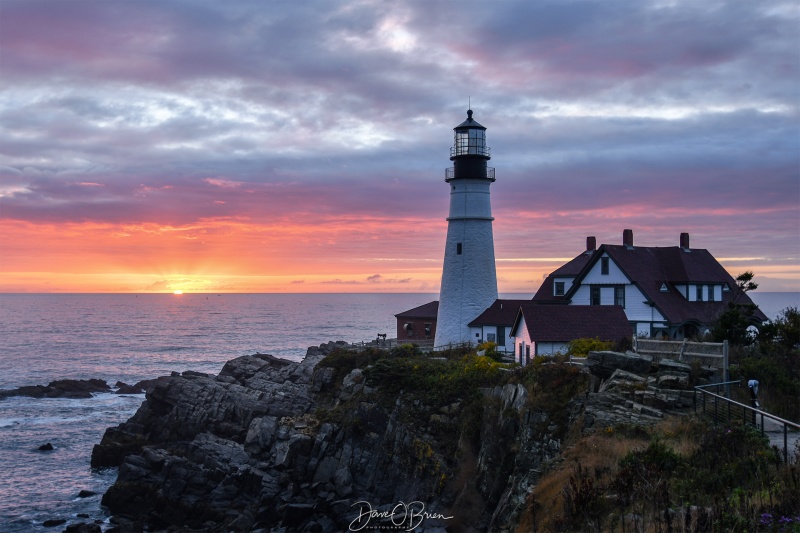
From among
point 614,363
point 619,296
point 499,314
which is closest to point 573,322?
point 619,296

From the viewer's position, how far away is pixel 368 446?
29.6 m

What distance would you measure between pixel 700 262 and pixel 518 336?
13.6 metres

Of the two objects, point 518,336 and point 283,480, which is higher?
point 518,336

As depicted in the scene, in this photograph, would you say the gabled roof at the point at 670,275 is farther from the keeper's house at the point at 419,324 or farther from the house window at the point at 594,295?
the keeper's house at the point at 419,324

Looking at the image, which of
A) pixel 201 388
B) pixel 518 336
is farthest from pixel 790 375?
pixel 201 388

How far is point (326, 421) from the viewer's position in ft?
103

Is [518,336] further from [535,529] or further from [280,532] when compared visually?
[535,529]

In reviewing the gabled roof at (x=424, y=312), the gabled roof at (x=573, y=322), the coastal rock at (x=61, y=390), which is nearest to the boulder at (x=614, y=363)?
the gabled roof at (x=573, y=322)

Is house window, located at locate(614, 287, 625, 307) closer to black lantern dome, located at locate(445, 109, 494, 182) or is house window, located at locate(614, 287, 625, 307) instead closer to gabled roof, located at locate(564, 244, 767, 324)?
gabled roof, located at locate(564, 244, 767, 324)

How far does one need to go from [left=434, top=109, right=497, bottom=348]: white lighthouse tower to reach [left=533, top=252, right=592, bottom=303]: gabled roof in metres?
4.46

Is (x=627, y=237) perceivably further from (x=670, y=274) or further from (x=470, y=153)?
(x=470, y=153)

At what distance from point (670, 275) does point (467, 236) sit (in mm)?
12016

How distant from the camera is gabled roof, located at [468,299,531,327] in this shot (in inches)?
1609

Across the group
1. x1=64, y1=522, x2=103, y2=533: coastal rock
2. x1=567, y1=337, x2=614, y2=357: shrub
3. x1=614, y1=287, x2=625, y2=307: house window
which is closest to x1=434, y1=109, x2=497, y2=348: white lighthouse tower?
x1=614, y1=287, x2=625, y2=307: house window
